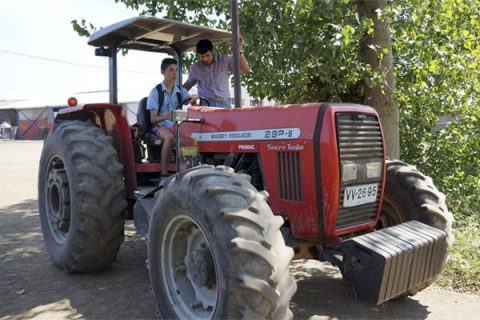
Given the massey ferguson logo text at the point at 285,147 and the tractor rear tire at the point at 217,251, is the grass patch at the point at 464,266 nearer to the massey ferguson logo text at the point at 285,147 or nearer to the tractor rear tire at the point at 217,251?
the massey ferguson logo text at the point at 285,147

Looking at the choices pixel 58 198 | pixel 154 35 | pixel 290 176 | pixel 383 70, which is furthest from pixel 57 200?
pixel 383 70

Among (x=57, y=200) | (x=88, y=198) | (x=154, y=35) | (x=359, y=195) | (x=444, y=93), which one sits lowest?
(x=57, y=200)

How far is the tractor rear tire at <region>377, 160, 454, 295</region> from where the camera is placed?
11.8 ft

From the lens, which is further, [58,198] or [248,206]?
[58,198]

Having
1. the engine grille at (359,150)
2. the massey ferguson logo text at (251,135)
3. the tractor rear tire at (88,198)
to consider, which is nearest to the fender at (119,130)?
the tractor rear tire at (88,198)

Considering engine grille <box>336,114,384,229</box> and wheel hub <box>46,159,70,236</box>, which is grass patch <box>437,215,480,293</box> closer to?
engine grille <box>336,114,384,229</box>

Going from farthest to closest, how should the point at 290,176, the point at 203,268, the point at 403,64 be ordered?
the point at 403,64 → the point at 290,176 → the point at 203,268

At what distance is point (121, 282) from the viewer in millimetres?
4285

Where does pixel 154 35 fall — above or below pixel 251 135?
above

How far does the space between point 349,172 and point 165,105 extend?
2335mm

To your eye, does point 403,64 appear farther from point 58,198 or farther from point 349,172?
point 58,198

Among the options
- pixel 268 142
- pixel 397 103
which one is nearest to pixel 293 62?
pixel 397 103

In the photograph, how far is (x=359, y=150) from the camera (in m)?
3.43

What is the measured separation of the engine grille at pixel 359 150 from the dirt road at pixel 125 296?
2.56ft
